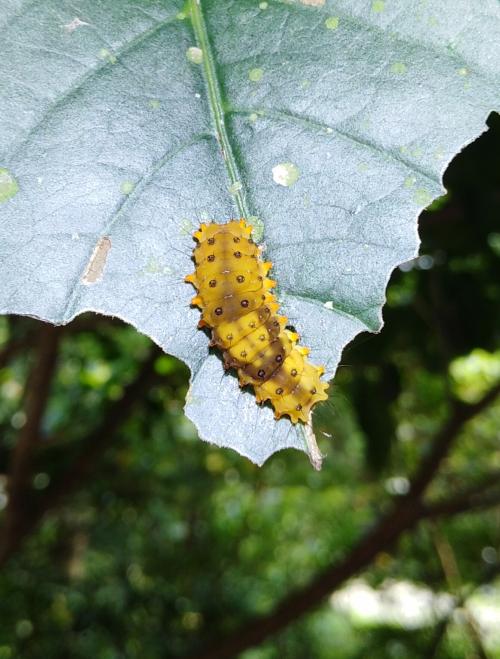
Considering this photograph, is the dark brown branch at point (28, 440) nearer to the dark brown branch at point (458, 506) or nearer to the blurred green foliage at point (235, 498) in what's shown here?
the blurred green foliage at point (235, 498)

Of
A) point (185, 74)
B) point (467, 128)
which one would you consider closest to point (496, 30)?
point (467, 128)

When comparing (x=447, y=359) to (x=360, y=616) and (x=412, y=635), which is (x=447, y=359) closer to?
(x=412, y=635)

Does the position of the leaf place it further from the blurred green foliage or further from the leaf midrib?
the blurred green foliage

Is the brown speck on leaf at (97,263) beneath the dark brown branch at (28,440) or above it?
above

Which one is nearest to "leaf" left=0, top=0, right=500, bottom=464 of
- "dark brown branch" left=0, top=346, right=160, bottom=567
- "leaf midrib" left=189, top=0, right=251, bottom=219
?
"leaf midrib" left=189, top=0, right=251, bottom=219

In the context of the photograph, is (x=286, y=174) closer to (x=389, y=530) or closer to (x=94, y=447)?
(x=94, y=447)

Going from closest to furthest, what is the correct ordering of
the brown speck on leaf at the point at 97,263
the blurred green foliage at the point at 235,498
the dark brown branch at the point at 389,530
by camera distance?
the brown speck on leaf at the point at 97,263
the blurred green foliage at the point at 235,498
the dark brown branch at the point at 389,530

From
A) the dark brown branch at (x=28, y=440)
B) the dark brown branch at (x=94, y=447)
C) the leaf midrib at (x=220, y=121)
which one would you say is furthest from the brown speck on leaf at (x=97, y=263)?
the dark brown branch at (x=94, y=447)
